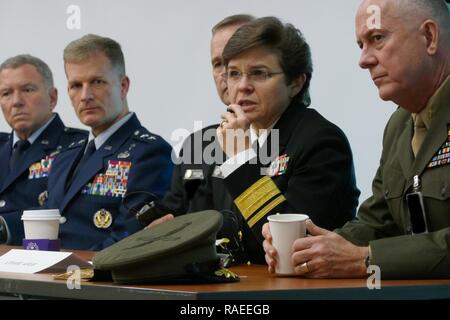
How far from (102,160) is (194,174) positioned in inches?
27.2

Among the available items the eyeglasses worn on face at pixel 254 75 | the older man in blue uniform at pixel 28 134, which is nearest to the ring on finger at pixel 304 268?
the eyeglasses worn on face at pixel 254 75

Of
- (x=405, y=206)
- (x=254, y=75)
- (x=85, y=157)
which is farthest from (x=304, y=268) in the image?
(x=85, y=157)

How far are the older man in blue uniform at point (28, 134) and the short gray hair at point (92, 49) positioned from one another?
1.57 feet

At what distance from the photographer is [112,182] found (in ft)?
12.1

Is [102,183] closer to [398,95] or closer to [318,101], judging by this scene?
[318,101]

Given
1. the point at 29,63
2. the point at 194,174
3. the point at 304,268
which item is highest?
the point at 29,63

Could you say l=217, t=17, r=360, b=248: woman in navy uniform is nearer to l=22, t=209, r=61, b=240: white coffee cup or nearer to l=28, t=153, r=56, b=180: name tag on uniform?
l=22, t=209, r=61, b=240: white coffee cup

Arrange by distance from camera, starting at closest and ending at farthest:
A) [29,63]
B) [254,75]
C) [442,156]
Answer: [442,156] < [254,75] < [29,63]

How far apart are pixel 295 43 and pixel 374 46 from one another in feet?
2.15

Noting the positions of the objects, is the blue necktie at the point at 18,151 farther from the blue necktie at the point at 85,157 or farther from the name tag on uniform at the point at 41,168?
the blue necktie at the point at 85,157

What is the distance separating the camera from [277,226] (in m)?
2.17

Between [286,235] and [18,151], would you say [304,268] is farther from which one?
[18,151]

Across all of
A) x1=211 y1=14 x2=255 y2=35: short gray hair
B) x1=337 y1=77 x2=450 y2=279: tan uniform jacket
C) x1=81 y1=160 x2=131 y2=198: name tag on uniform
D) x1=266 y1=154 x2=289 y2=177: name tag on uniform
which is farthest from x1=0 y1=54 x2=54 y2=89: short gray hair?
x1=337 y1=77 x2=450 y2=279: tan uniform jacket

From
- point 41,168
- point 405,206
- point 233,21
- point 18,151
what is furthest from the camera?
point 18,151
